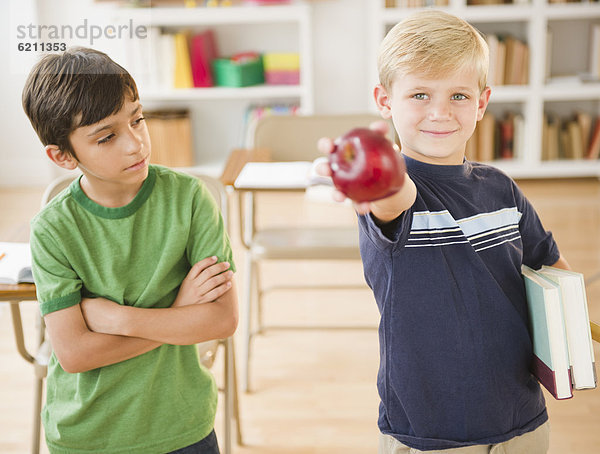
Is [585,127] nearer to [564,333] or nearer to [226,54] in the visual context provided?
[226,54]

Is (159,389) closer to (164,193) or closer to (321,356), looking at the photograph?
(164,193)

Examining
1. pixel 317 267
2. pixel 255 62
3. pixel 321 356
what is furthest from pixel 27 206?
pixel 321 356

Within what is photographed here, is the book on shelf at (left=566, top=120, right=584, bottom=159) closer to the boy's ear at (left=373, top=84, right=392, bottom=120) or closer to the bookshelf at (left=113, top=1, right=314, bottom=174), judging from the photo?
the bookshelf at (left=113, top=1, right=314, bottom=174)

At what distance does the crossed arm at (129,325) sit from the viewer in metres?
1.12

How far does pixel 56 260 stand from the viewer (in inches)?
43.9

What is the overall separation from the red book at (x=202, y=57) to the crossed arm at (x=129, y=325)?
3454mm

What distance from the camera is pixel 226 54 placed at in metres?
4.67

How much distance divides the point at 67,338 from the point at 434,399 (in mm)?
585

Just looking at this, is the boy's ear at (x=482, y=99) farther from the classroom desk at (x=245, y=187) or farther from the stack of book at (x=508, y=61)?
the stack of book at (x=508, y=61)

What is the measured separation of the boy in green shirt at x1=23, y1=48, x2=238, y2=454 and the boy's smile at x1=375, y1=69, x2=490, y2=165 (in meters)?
0.39

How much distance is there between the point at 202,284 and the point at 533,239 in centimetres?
55

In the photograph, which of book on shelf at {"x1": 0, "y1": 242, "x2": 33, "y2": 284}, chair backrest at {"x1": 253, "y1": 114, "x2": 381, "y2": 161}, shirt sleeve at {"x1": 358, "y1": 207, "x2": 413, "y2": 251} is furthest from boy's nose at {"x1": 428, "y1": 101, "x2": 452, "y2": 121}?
chair backrest at {"x1": 253, "y1": 114, "x2": 381, "y2": 161}

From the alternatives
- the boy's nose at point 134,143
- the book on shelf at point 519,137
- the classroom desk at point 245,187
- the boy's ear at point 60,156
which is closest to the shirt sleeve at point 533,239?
the boy's nose at point 134,143

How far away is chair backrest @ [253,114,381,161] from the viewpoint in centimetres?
249
